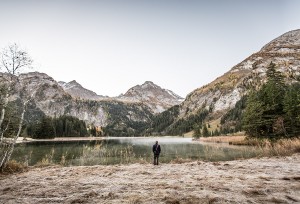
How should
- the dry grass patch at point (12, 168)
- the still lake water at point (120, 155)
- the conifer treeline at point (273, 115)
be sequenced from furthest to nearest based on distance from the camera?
the conifer treeline at point (273, 115), the still lake water at point (120, 155), the dry grass patch at point (12, 168)

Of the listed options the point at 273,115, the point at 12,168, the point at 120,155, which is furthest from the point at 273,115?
the point at 12,168

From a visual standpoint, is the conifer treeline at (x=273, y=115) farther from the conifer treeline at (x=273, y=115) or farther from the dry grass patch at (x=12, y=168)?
the dry grass patch at (x=12, y=168)

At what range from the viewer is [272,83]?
152 ft

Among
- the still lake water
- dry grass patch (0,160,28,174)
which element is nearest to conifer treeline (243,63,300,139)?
the still lake water

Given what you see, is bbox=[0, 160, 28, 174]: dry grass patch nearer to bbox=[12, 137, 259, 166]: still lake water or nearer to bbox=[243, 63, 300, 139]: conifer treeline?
bbox=[12, 137, 259, 166]: still lake water

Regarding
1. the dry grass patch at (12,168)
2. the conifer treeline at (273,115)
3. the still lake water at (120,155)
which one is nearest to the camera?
the dry grass patch at (12,168)

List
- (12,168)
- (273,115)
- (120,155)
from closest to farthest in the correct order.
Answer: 1. (12,168)
2. (120,155)
3. (273,115)

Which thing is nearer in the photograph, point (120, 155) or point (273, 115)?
point (120, 155)

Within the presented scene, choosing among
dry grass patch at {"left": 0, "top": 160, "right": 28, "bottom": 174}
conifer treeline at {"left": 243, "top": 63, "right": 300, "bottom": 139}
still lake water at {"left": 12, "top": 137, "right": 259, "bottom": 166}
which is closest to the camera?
dry grass patch at {"left": 0, "top": 160, "right": 28, "bottom": 174}

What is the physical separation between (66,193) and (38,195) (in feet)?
3.63

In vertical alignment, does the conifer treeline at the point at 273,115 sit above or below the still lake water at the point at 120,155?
above

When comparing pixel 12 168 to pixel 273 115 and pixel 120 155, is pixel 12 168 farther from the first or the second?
pixel 273 115

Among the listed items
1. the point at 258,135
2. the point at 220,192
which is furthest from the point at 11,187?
the point at 258,135

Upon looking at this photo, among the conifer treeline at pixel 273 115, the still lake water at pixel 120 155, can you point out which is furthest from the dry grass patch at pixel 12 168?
the conifer treeline at pixel 273 115
